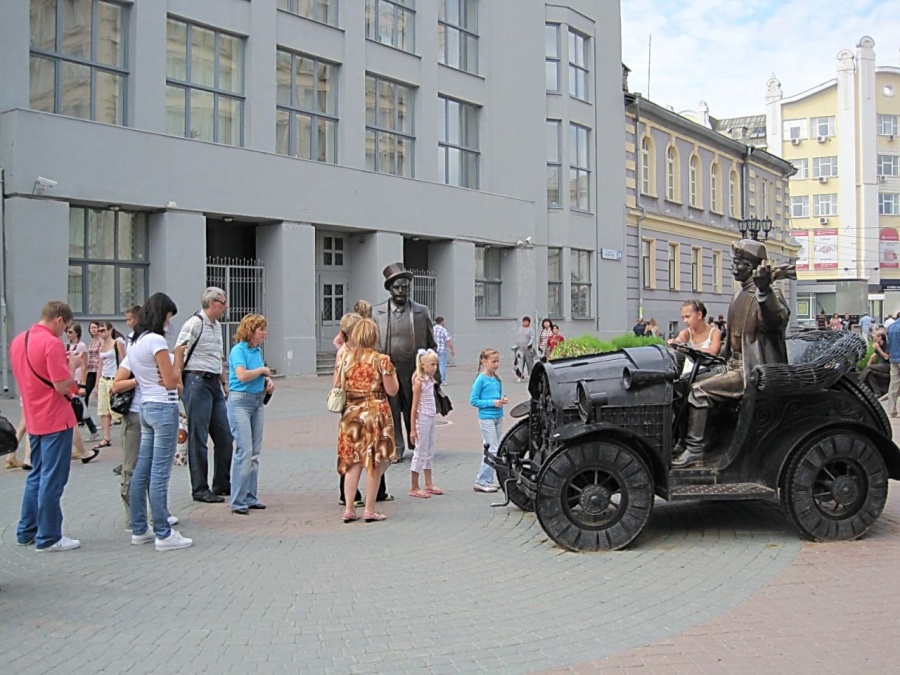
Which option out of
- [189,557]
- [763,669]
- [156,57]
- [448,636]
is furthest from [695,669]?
[156,57]

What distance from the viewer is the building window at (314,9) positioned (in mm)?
22531

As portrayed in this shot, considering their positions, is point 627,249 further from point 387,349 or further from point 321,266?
point 387,349

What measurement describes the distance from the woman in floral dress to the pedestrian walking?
1.38m

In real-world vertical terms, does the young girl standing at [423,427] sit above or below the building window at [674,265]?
below

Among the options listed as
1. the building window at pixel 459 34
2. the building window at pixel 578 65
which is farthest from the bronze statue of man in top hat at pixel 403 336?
the building window at pixel 578 65

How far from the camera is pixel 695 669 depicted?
4.27 metres

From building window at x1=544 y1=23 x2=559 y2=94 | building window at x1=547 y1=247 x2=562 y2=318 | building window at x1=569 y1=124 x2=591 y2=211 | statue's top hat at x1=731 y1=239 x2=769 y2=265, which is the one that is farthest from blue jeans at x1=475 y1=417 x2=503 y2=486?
building window at x1=544 y1=23 x2=559 y2=94

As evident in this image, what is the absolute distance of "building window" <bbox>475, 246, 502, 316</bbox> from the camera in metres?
28.8

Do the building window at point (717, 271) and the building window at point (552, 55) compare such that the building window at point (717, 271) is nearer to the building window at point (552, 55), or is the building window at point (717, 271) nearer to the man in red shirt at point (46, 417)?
the building window at point (552, 55)

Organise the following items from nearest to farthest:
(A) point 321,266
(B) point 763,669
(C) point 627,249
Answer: (B) point 763,669, (A) point 321,266, (C) point 627,249

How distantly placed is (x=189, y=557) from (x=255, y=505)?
155 centimetres

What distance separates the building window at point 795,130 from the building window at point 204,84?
60.9 metres

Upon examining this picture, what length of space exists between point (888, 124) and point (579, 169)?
49130 millimetres

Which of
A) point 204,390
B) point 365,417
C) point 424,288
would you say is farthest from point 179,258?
point 365,417
